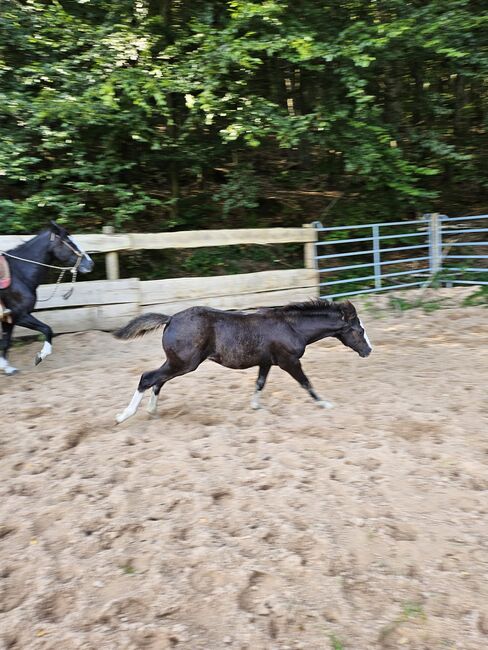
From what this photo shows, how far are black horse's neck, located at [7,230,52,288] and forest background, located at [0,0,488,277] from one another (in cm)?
125

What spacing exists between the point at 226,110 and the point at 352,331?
525cm

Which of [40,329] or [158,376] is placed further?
[40,329]

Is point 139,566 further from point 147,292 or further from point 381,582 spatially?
point 147,292

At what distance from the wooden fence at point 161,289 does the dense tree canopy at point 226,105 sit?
737 mm

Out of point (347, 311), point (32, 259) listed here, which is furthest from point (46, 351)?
point (347, 311)

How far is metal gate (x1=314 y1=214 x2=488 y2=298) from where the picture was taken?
32.4ft

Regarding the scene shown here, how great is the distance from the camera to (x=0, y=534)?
3.09 m

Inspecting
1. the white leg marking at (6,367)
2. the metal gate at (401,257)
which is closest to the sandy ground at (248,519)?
the white leg marking at (6,367)

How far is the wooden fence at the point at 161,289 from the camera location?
7777 millimetres

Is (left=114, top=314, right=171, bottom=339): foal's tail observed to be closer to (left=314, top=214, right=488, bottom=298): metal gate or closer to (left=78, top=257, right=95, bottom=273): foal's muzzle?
(left=78, top=257, right=95, bottom=273): foal's muzzle

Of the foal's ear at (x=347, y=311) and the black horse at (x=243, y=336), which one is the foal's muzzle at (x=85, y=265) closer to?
the black horse at (x=243, y=336)

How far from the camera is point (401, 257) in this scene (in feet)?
39.7

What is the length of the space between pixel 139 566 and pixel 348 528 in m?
1.11

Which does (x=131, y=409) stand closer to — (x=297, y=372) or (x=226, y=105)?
(x=297, y=372)
